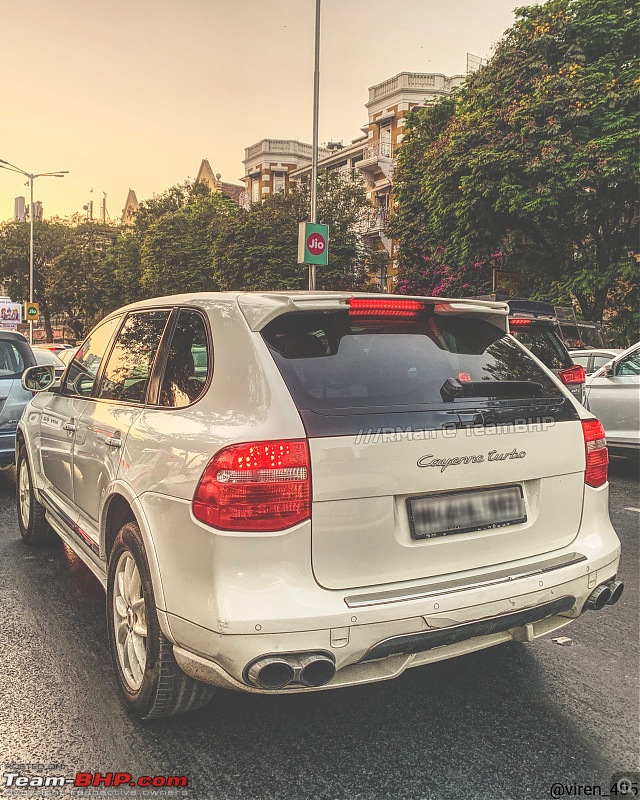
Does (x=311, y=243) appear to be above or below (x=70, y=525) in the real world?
above

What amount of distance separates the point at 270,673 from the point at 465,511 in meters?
0.91

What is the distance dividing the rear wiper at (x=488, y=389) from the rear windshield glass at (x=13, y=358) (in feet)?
21.0

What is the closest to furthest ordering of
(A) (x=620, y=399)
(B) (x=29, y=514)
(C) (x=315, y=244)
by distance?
(B) (x=29, y=514)
(A) (x=620, y=399)
(C) (x=315, y=244)

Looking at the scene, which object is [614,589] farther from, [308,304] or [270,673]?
[308,304]

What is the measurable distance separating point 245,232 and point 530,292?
15.3 metres

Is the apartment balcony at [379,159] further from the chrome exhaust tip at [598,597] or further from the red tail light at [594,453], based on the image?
the chrome exhaust tip at [598,597]

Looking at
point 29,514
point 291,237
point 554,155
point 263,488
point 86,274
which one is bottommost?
point 29,514

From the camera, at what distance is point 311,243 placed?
15766 mm

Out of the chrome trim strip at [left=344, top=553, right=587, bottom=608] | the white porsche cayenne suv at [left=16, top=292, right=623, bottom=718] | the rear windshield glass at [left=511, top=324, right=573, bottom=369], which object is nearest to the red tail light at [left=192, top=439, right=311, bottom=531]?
the white porsche cayenne suv at [left=16, top=292, right=623, bottom=718]

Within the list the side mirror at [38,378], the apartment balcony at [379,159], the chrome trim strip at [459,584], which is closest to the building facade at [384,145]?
the apartment balcony at [379,159]

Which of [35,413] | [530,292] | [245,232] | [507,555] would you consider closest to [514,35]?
[530,292]

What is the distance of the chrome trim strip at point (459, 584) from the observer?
2.46 meters

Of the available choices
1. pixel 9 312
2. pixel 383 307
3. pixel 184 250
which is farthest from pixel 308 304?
pixel 9 312

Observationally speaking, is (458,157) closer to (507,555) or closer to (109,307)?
(507,555)
